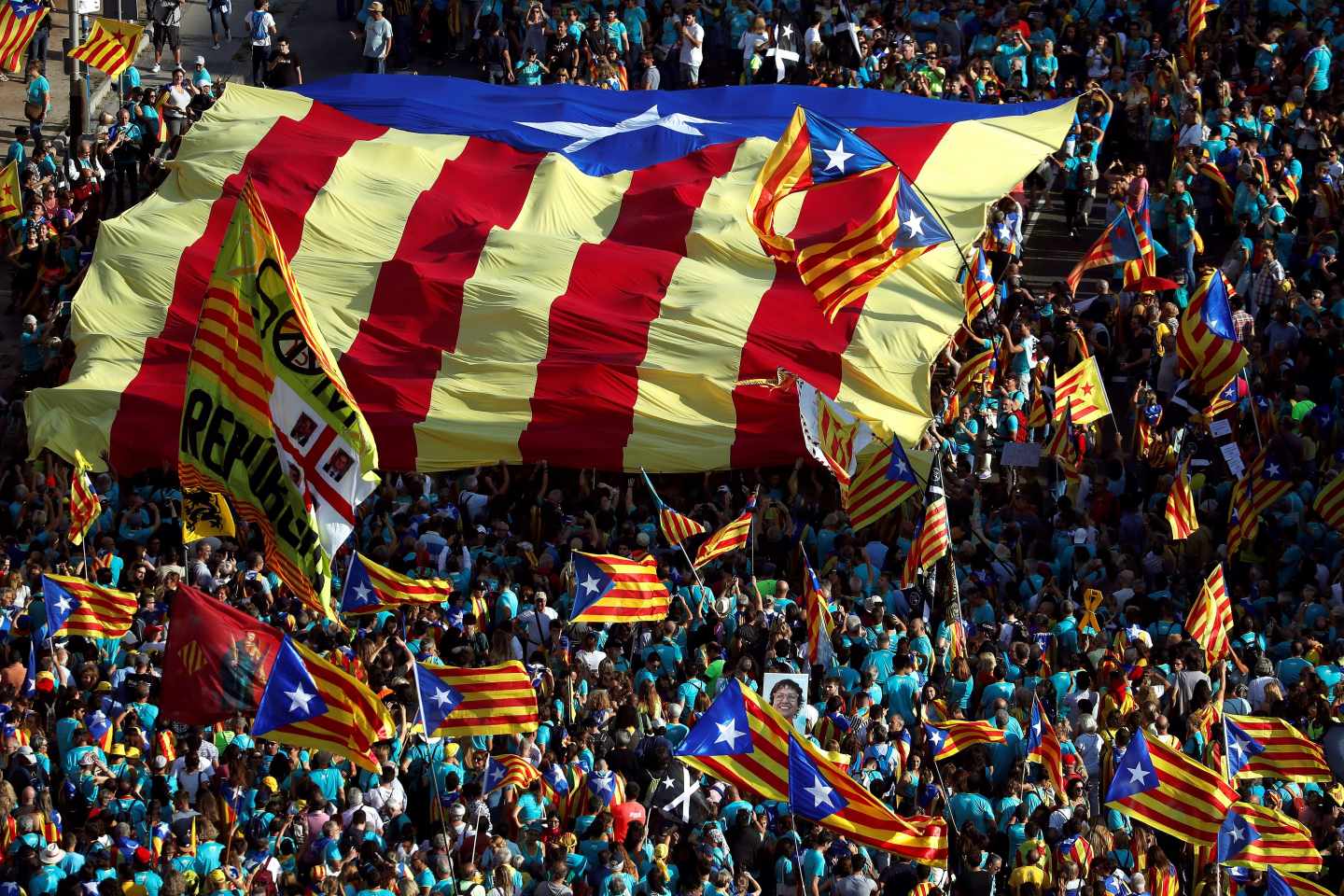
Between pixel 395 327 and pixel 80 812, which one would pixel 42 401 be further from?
pixel 80 812

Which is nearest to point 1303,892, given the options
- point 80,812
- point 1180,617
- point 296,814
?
point 1180,617

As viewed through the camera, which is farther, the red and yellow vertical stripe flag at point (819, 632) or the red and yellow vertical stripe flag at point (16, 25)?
the red and yellow vertical stripe flag at point (16, 25)

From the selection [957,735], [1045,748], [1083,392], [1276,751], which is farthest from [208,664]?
[1083,392]

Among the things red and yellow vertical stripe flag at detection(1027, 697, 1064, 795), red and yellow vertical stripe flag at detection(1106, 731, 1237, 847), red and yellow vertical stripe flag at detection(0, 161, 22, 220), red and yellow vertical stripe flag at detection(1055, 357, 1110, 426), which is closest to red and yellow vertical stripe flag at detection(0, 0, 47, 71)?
red and yellow vertical stripe flag at detection(0, 161, 22, 220)

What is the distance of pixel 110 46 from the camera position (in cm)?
3262

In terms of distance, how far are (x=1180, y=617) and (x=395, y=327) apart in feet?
30.8

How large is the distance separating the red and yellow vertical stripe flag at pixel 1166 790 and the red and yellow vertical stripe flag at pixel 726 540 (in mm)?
6226

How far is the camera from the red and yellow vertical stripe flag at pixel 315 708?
18234mm

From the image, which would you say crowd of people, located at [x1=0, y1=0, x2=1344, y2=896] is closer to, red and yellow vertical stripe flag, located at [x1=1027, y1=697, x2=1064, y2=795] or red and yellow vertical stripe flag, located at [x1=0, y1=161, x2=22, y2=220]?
red and yellow vertical stripe flag, located at [x1=1027, y1=697, x2=1064, y2=795]

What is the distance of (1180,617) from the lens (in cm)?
2352

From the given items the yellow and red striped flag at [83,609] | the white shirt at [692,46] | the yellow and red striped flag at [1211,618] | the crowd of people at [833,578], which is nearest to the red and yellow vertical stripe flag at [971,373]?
the crowd of people at [833,578]

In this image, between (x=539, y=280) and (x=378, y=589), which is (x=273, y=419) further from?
(x=539, y=280)

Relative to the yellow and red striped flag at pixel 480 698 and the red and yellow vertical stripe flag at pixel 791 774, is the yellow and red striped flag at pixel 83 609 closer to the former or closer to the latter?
the yellow and red striped flag at pixel 480 698

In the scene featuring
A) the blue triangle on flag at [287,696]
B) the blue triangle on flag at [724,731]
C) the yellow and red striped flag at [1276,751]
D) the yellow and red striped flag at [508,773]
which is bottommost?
the yellow and red striped flag at [508,773]
